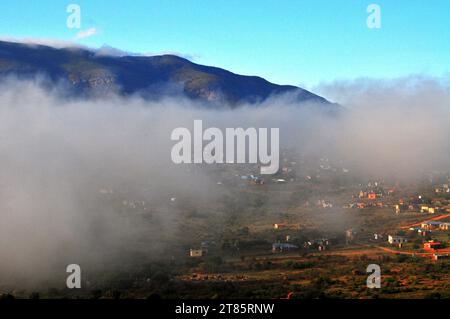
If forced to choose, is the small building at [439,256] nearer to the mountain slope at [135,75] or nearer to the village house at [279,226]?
the village house at [279,226]

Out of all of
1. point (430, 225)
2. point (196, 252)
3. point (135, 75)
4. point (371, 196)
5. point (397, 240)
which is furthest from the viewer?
point (135, 75)

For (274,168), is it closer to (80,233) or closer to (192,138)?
(192,138)

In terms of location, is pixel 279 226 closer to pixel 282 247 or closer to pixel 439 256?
pixel 282 247

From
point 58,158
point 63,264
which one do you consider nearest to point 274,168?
point 58,158

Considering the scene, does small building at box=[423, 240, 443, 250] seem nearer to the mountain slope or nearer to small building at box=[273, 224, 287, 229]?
small building at box=[273, 224, 287, 229]

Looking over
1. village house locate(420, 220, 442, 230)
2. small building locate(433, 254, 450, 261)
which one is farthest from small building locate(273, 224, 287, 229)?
small building locate(433, 254, 450, 261)

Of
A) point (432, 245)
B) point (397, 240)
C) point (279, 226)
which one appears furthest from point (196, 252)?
point (432, 245)

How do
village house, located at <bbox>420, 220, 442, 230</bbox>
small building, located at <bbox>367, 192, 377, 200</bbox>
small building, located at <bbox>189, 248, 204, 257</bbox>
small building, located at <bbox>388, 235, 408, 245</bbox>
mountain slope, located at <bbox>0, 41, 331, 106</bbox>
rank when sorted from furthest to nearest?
1. mountain slope, located at <bbox>0, 41, 331, 106</bbox>
2. small building, located at <bbox>367, 192, 377, 200</bbox>
3. village house, located at <bbox>420, 220, 442, 230</bbox>
4. small building, located at <bbox>388, 235, 408, 245</bbox>
5. small building, located at <bbox>189, 248, 204, 257</bbox>

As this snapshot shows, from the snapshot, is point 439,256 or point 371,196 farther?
A: point 371,196
